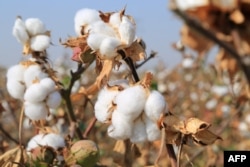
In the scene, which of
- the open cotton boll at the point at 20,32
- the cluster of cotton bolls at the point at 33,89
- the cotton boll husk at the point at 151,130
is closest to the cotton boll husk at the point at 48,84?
the cluster of cotton bolls at the point at 33,89

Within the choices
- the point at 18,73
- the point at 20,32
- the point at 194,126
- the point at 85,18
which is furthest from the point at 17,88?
the point at 194,126

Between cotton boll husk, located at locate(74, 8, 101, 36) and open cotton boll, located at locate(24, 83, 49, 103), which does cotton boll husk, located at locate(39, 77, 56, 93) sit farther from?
cotton boll husk, located at locate(74, 8, 101, 36)

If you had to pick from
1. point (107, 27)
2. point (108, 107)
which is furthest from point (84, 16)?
point (108, 107)

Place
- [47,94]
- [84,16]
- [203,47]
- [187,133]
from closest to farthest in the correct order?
[203,47]
[187,133]
[84,16]
[47,94]

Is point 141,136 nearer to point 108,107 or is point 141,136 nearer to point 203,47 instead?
point 108,107

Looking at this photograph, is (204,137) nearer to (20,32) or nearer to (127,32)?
(127,32)

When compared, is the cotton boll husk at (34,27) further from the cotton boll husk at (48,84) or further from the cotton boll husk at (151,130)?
the cotton boll husk at (151,130)

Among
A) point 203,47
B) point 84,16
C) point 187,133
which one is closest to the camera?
point 203,47
